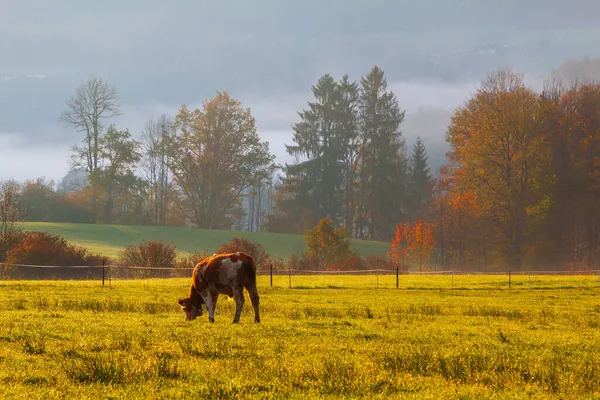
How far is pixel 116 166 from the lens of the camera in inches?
3851

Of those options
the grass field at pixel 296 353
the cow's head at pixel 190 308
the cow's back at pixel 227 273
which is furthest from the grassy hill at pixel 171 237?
the cow's back at pixel 227 273

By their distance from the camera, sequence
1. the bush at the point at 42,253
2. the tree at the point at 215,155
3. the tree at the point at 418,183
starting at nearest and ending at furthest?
1. the bush at the point at 42,253
2. the tree at the point at 215,155
3. the tree at the point at 418,183

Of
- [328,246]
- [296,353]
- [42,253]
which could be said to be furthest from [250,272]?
[328,246]

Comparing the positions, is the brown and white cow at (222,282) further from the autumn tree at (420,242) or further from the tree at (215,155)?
the tree at (215,155)

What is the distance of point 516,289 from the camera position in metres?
38.6

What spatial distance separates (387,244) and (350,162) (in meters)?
19.2

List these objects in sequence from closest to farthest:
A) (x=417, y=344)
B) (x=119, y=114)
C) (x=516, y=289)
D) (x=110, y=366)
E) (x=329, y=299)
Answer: (x=110, y=366), (x=417, y=344), (x=329, y=299), (x=516, y=289), (x=119, y=114)

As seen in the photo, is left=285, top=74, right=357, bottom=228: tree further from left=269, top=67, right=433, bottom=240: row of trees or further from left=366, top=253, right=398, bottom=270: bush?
left=366, top=253, right=398, bottom=270: bush


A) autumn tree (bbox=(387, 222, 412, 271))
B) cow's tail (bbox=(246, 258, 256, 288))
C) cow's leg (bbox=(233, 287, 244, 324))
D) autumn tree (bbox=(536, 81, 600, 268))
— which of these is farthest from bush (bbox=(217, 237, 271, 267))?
cow's leg (bbox=(233, 287, 244, 324))

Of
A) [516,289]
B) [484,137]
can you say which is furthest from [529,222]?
[516,289]

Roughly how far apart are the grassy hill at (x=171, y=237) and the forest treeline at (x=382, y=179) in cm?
482

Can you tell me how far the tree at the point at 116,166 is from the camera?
97125 mm

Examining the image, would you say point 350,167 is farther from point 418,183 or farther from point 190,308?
point 190,308

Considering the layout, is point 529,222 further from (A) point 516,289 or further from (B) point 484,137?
(A) point 516,289
